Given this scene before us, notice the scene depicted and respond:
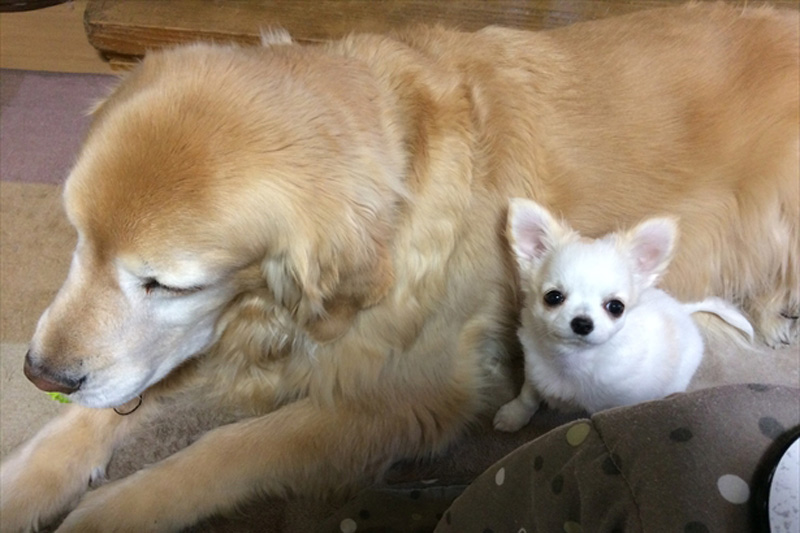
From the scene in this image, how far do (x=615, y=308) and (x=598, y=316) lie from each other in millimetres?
66

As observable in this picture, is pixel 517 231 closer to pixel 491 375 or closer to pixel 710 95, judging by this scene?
pixel 491 375

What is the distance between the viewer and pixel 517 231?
4.20 ft

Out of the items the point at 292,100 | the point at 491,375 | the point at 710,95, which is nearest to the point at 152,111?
the point at 292,100

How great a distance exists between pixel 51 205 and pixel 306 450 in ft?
3.90

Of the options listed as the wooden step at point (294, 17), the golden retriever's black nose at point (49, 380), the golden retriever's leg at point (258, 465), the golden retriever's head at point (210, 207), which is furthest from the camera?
the wooden step at point (294, 17)

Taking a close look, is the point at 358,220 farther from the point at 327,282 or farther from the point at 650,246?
the point at 650,246

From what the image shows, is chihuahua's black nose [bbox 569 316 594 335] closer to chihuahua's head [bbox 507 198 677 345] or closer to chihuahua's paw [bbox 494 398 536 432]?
chihuahua's head [bbox 507 198 677 345]

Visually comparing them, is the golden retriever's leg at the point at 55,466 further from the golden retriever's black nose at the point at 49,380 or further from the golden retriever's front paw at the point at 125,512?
the golden retriever's black nose at the point at 49,380

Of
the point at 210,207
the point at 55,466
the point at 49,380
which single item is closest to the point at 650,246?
the point at 210,207

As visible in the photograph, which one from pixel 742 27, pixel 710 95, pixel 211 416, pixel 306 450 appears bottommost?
pixel 211 416

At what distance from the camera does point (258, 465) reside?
1.34 meters

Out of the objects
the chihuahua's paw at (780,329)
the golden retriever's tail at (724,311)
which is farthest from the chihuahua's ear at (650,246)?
the chihuahua's paw at (780,329)

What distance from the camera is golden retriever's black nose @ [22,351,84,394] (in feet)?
3.51

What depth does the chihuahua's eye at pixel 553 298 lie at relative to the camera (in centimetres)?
125
